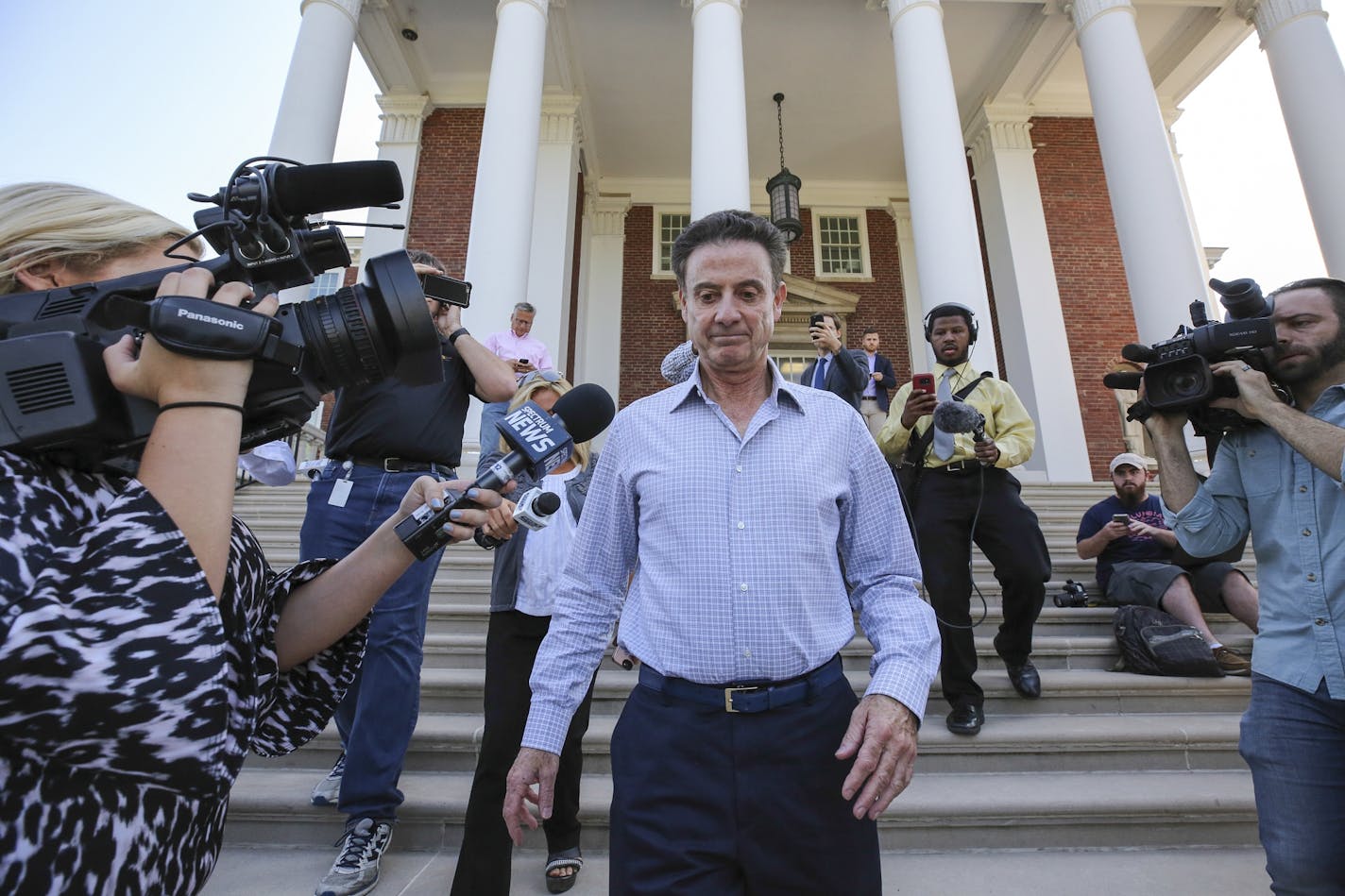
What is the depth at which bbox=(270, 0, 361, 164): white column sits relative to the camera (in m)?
8.15

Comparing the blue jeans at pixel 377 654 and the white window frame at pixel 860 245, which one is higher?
the white window frame at pixel 860 245

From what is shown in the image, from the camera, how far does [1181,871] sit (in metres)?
2.75

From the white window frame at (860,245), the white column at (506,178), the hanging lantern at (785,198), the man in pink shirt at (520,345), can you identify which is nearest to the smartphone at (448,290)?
the man in pink shirt at (520,345)

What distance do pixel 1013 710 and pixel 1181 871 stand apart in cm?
109

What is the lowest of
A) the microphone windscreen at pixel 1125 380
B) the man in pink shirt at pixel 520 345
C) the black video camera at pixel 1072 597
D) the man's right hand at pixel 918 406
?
the black video camera at pixel 1072 597

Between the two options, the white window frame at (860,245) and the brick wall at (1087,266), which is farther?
the white window frame at (860,245)

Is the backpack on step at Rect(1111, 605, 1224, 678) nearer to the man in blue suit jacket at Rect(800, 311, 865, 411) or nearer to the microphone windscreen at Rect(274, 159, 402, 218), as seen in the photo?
the man in blue suit jacket at Rect(800, 311, 865, 411)

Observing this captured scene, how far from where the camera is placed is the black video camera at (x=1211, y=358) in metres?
1.97

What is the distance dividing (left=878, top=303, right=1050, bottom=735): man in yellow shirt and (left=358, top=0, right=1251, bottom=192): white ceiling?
879 cm

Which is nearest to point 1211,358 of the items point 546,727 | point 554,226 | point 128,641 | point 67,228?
point 546,727

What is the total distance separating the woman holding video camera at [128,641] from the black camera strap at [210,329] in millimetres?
21

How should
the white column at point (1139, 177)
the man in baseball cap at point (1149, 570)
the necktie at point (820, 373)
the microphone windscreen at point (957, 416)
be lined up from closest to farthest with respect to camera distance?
the microphone windscreen at point (957, 416) < the man in baseball cap at point (1149, 570) < the necktie at point (820, 373) < the white column at point (1139, 177)

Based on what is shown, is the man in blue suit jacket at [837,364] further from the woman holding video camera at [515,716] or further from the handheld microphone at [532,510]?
the handheld microphone at [532,510]

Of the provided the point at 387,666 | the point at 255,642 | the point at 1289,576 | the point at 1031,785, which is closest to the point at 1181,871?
the point at 1031,785
